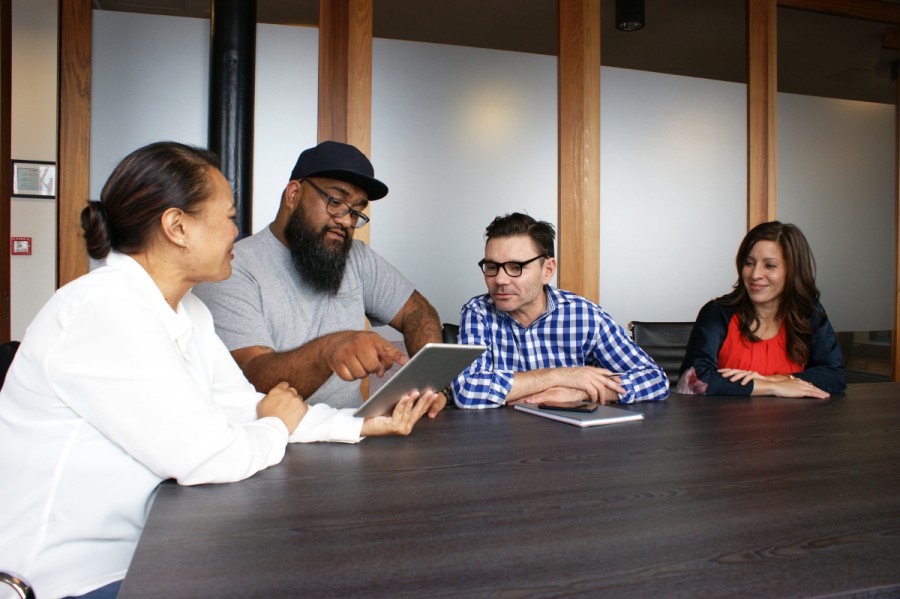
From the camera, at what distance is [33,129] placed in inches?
124

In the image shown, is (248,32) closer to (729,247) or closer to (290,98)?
(290,98)

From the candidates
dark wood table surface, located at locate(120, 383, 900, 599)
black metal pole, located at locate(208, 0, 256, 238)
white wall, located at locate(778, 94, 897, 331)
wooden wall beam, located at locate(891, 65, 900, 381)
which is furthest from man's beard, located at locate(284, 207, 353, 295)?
wooden wall beam, located at locate(891, 65, 900, 381)

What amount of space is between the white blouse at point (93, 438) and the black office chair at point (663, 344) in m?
2.16

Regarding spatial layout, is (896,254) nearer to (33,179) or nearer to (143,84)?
(143,84)

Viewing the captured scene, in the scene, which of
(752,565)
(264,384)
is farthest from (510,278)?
(752,565)

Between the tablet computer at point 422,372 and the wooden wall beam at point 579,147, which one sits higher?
the wooden wall beam at point 579,147

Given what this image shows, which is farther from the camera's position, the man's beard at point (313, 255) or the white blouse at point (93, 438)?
the man's beard at point (313, 255)

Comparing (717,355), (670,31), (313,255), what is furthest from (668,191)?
(313,255)

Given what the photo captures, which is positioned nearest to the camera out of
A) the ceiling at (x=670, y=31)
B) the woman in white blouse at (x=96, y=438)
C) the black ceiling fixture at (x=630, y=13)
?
the woman in white blouse at (x=96, y=438)

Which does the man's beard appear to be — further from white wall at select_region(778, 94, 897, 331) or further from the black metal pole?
white wall at select_region(778, 94, 897, 331)

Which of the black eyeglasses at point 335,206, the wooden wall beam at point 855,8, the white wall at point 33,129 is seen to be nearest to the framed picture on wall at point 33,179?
the white wall at point 33,129

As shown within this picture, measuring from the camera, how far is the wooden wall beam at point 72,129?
311cm

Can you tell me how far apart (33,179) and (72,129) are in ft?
1.09

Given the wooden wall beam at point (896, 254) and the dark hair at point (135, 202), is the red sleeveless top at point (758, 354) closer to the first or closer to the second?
the dark hair at point (135, 202)
